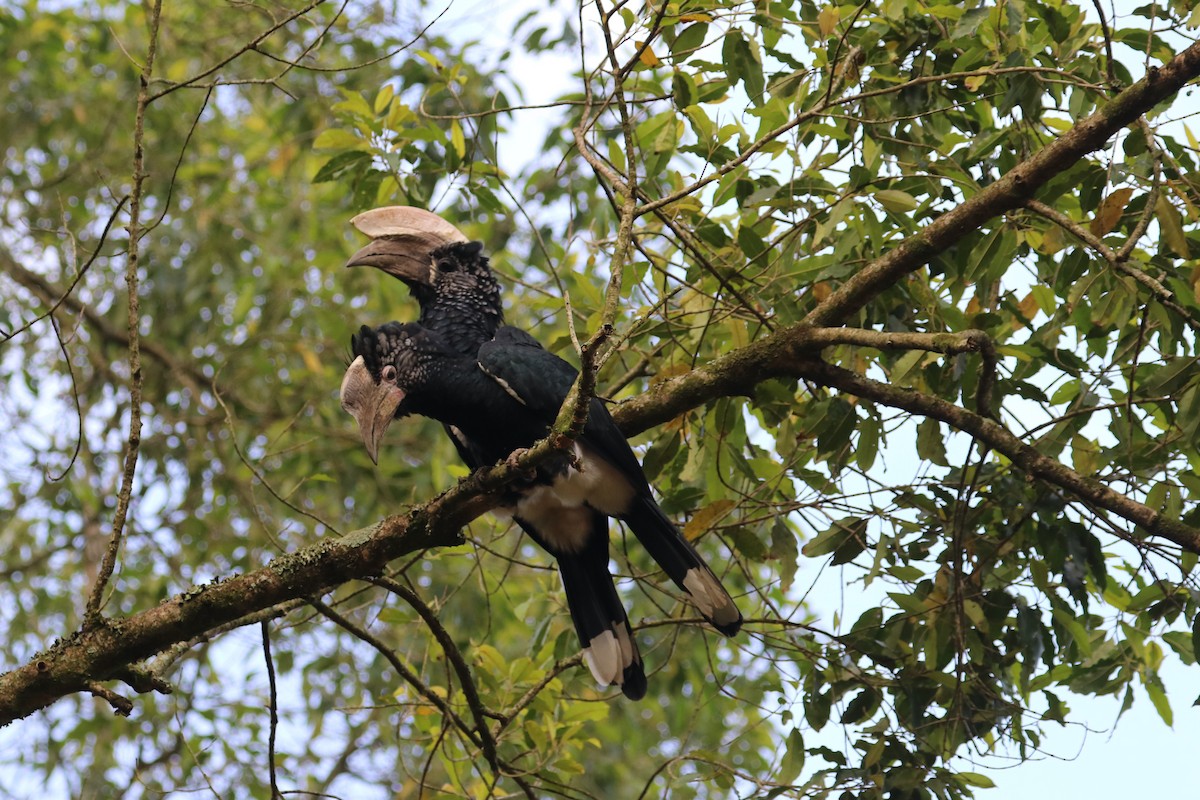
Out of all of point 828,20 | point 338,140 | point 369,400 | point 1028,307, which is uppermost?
point 338,140

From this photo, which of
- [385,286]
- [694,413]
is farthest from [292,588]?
[385,286]

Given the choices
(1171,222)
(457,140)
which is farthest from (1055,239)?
(457,140)

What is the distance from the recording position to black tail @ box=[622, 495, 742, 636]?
120 inches

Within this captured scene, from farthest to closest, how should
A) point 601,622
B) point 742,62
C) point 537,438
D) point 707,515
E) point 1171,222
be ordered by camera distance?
point 601,622
point 537,438
point 707,515
point 742,62
point 1171,222

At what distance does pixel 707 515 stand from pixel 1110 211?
1191mm

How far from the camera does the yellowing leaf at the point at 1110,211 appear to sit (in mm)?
2688

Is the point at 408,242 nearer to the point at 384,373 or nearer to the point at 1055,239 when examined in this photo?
the point at 384,373

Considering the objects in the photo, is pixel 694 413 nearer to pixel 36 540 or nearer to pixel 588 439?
pixel 588 439

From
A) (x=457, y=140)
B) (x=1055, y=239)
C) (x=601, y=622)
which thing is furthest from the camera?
(x=457, y=140)

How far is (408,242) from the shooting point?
3.66m

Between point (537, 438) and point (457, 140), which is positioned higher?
point (457, 140)

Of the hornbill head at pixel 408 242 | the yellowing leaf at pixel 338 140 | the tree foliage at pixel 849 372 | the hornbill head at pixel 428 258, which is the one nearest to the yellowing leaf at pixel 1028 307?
the tree foliage at pixel 849 372

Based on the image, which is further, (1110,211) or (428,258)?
(428,258)

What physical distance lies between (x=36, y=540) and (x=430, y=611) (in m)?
4.73
